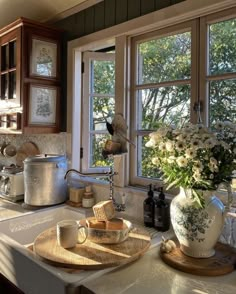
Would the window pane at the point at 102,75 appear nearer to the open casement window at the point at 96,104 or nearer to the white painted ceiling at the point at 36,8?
the open casement window at the point at 96,104

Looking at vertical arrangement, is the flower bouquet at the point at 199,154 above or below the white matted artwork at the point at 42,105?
below

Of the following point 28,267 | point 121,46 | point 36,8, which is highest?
point 36,8

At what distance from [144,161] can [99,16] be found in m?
1.00

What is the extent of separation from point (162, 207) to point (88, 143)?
0.91 metres

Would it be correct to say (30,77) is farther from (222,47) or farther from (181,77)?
(222,47)

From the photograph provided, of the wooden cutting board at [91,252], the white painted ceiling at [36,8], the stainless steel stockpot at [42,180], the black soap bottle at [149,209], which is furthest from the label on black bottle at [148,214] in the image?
the white painted ceiling at [36,8]

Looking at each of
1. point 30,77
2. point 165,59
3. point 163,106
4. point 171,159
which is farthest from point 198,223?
point 30,77

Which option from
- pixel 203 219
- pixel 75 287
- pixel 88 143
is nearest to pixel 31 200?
pixel 88 143

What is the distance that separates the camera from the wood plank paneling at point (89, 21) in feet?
6.28

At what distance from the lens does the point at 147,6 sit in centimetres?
160

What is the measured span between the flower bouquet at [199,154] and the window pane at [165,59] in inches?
21.9

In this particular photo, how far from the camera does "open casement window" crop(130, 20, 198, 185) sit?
1501mm

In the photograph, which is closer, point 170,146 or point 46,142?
point 170,146

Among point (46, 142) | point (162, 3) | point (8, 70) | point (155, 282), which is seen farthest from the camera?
point (46, 142)
